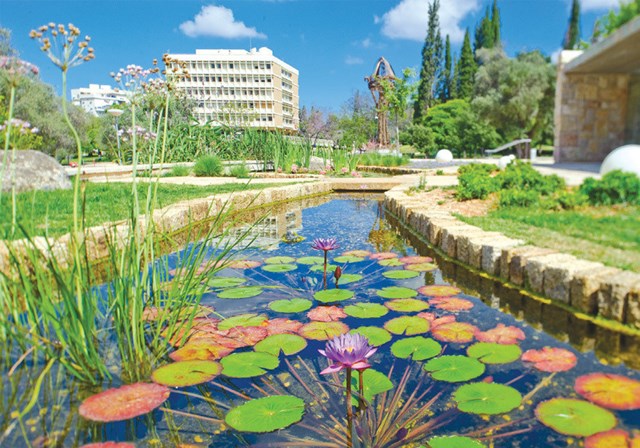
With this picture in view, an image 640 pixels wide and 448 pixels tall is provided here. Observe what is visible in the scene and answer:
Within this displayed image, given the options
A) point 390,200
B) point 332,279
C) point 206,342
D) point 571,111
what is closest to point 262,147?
point 390,200

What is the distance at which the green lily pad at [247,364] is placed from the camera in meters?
1.33

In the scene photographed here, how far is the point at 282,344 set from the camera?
1.52m

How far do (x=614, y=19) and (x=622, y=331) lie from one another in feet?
46.0

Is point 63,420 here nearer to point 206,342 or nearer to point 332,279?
point 206,342

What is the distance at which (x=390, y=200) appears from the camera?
15.9 feet

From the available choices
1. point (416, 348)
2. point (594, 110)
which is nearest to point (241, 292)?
point (416, 348)

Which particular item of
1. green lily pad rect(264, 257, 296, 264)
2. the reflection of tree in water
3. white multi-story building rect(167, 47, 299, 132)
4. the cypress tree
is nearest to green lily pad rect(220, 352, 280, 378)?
green lily pad rect(264, 257, 296, 264)

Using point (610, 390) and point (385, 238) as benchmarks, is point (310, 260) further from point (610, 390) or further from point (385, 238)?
point (610, 390)

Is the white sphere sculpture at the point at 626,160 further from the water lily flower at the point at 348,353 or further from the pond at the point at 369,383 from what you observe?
the water lily flower at the point at 348,353

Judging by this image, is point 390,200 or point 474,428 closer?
point 474,428

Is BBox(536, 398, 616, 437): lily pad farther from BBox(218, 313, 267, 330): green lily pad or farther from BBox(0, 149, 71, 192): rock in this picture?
BBox(0, 149, 71, 192): rock

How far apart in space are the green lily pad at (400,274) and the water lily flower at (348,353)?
1302 millimetres

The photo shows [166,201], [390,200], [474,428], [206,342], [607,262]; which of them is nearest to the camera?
[474,428]

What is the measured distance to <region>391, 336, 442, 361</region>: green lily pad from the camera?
4.66ft
